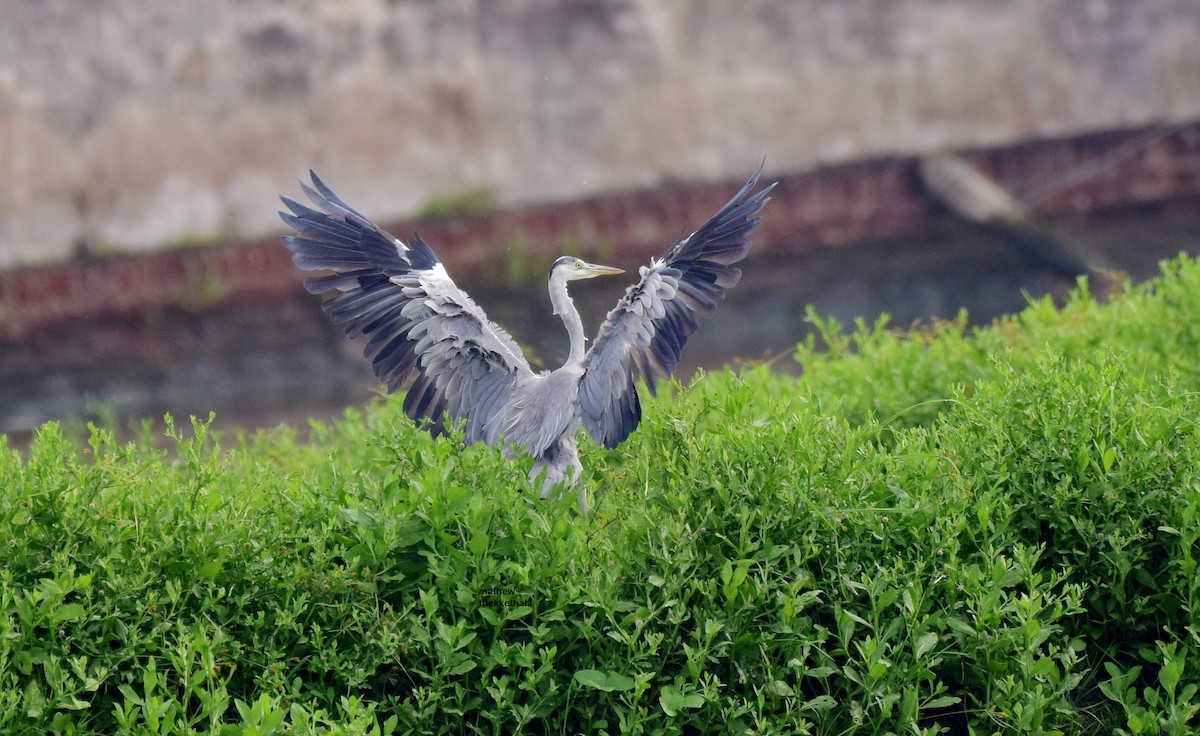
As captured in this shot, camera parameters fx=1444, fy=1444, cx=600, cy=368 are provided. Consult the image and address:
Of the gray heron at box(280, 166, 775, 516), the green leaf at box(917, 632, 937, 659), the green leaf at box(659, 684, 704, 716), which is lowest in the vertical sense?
the green leaf at box(659, 684, 704, 716)

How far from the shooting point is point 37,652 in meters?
3.26

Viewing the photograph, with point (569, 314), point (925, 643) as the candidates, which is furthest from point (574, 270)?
point (925, 643)

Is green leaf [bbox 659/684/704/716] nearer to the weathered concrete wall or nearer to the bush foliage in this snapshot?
the bush foliage

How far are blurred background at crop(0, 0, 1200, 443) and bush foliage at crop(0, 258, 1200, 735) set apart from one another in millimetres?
4173

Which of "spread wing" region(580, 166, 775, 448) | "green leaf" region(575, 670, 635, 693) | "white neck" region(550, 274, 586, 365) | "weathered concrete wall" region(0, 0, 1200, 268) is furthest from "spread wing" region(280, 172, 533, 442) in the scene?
"weathered concrete wall" region(0, 0, 1200, 268)

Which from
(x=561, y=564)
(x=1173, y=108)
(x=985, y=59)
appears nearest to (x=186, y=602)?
(x=561, y=564)

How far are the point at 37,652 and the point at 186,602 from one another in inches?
14.1

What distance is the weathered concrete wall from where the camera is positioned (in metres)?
8.73

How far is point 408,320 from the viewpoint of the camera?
4.11 meters

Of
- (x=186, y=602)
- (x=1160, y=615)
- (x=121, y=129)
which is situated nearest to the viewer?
(x=186, y=602)

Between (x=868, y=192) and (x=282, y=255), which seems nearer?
(x=282, y=255)

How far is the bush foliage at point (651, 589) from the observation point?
3.31 metres

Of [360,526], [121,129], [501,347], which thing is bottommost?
[360,526]

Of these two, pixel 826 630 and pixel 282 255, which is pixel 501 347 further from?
pixel 282 255
